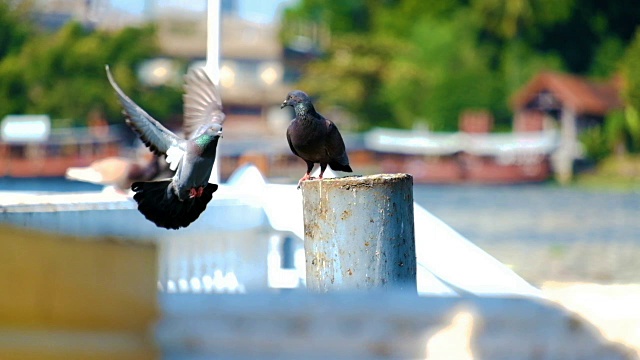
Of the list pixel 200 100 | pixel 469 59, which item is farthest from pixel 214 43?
pixel 469 59

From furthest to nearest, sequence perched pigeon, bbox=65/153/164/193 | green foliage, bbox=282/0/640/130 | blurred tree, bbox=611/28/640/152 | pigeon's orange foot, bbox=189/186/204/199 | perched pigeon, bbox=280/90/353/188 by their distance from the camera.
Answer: green foliage, bbox=282/0/640/130 → blurred tree, bbox=611/28/640/152 → perched pigeon, bbox=65/153/164/193 → pigeon's orange foot, bbox=189/186/204/199 → perched pigeon, bbox=280/90/353/188

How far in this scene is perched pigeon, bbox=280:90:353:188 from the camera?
177 inches

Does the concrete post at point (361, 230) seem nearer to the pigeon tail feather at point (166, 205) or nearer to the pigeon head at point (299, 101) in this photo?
the pigeon head at point (299, 101)

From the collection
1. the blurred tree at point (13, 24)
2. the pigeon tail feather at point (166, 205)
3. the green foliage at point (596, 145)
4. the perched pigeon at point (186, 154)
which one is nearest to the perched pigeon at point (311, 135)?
the perched pigeon at point (186, 154)

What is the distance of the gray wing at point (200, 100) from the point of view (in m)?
5.05

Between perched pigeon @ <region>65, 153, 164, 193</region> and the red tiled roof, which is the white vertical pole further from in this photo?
the red tiled roof

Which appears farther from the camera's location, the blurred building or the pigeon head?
the blurred building

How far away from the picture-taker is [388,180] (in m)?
3.78

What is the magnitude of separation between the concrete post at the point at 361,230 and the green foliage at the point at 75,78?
127 ft

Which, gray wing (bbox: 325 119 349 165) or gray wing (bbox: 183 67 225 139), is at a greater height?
gray wing (bbox: 183 67 225 139)

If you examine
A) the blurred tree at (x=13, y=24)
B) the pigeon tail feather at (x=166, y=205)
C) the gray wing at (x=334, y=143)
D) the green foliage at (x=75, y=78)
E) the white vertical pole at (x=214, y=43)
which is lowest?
the pigeon tail feather at (x=166, y=205)

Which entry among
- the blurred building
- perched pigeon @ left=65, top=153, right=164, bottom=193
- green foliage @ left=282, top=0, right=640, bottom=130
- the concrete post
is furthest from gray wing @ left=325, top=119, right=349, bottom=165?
green foliage @ left=282, top=0, right=640, bottom=130

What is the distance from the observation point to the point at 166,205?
4789 millimetres

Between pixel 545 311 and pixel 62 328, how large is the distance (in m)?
0.84
